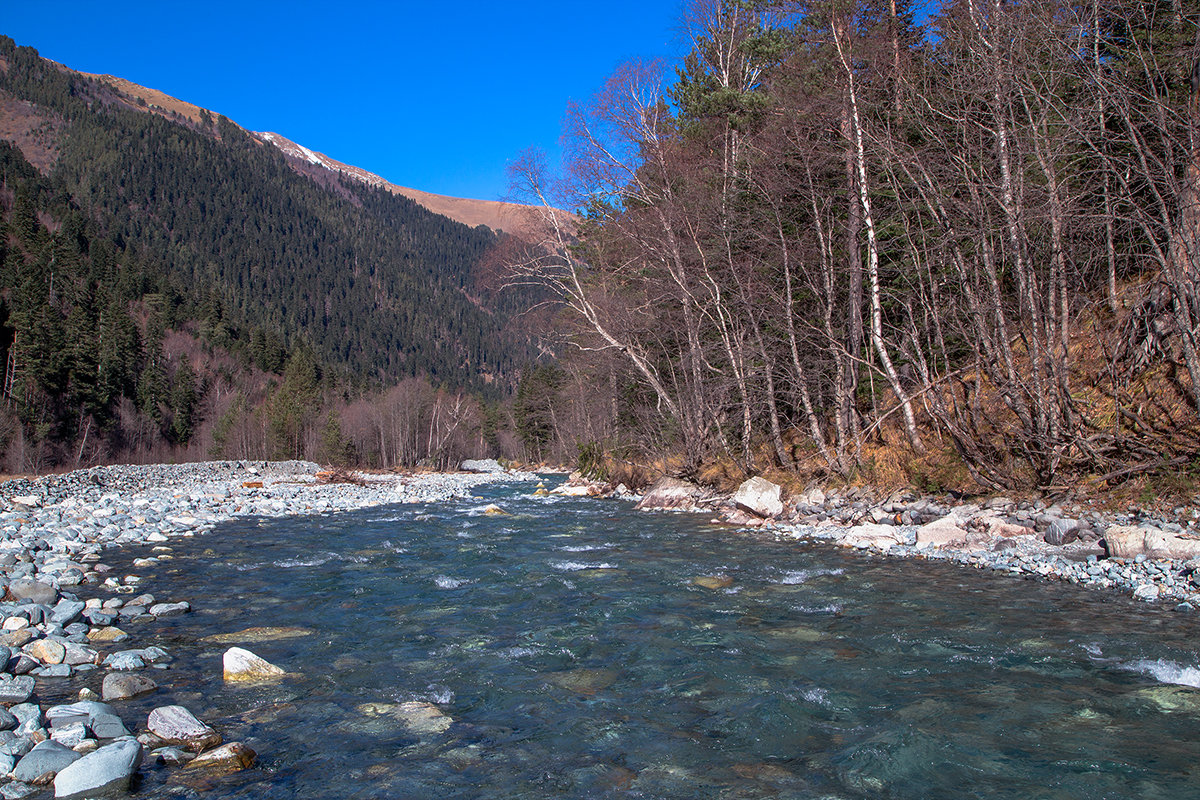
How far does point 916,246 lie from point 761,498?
5.51m

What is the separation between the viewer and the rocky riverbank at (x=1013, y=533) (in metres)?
6.38

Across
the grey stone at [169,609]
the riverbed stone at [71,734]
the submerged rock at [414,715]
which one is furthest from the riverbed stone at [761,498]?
the riverbed stone at [71,734]

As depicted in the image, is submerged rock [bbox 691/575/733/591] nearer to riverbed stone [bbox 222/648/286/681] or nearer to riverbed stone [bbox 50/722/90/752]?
riverbed stone [bbox 222/648/286/681]

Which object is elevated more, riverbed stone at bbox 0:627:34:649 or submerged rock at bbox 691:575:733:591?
riverbed stone at bbox 0:627:34:649

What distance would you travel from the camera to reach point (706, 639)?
5.39 metres

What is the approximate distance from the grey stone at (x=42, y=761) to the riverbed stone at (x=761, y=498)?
34.7 feet

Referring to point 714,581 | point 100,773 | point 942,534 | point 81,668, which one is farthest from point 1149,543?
point 81,668

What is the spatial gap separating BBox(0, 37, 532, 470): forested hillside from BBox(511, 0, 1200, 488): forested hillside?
5.46m

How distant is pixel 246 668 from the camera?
4570 millimetres

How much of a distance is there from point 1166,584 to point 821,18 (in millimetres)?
11990

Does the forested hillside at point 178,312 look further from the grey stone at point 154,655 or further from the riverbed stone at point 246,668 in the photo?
the riverbed stone at point 246,668

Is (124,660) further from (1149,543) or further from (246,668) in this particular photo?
(1149,543)

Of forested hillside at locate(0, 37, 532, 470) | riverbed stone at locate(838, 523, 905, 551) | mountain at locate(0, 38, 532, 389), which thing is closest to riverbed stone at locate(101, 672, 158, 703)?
riverbed stone at locate(838, 523, 905, 551)

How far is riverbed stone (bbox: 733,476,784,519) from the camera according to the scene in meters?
12.2
